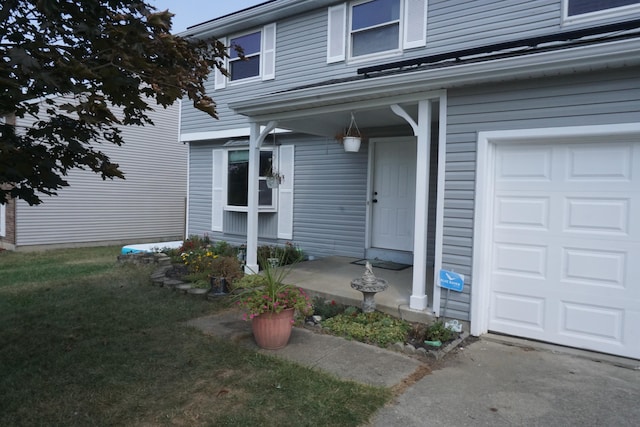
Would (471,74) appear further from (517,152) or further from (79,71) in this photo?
(79,71)

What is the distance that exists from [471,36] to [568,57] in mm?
3349

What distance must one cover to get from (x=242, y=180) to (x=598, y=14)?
23.3 feet

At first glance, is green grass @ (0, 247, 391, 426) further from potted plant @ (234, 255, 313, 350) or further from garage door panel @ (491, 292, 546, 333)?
garage door panel @ (491, 292, 546, 333)

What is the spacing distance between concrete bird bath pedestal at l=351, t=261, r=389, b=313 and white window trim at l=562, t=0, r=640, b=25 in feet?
15.0

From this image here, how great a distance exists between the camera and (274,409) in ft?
9.96

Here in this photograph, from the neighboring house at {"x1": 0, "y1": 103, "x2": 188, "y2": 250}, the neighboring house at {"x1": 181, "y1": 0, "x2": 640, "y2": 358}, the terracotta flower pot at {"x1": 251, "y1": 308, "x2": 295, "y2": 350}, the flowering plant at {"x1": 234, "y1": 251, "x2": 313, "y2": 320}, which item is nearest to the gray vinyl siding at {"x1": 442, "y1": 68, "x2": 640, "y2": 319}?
the neighboring house at {"x1": 181, "y1": 0, "x2": 640, "y2": 358}

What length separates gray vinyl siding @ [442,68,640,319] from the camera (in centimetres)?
379

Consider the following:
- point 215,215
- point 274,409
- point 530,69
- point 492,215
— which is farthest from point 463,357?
point 215,215

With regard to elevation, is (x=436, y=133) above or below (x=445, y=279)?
above

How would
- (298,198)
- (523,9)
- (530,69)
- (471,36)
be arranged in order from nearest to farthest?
(530,69) < (523,9) < (471,36) < (298,198)

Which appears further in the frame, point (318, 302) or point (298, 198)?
point (298, 198)

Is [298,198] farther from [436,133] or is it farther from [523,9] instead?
[523,9]

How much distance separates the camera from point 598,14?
5605mm

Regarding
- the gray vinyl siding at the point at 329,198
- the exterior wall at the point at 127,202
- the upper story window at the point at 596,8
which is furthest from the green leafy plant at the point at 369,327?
the exterior wall at the point at 127,202
